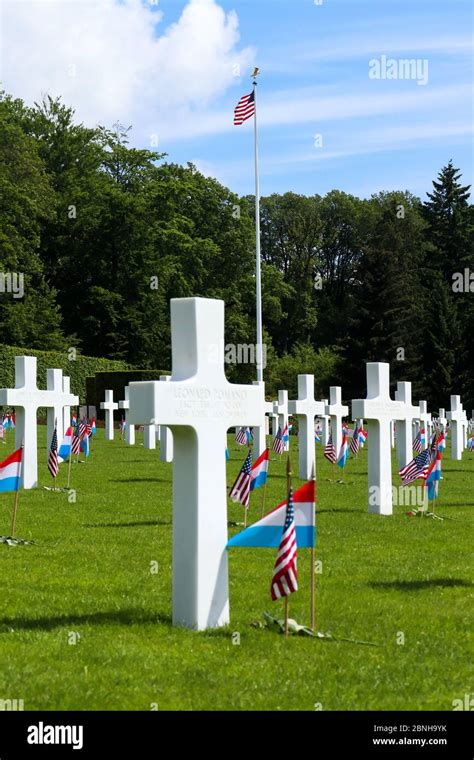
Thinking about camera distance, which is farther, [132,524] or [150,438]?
[150,438]

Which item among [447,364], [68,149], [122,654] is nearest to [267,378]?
[447,364]

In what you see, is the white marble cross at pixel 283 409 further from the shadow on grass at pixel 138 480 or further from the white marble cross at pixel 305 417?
the shadow on grass at pixel 138 480

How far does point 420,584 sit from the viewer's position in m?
11.8

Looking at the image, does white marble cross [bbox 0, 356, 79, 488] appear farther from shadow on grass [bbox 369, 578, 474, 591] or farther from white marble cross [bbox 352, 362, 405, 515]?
shadow on grass [bbox 369, 578, 474, 591]

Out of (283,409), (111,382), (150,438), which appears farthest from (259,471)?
(111,382)

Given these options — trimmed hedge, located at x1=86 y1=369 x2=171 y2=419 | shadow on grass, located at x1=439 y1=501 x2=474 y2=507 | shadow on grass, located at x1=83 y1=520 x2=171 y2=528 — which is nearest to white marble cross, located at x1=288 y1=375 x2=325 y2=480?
shadow on grass, located at x1=439 y1=501 x2=474 y2=507

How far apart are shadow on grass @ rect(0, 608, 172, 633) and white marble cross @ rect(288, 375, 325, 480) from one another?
1426 cm

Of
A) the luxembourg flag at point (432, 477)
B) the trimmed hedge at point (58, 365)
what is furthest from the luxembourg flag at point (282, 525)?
the trimmed hedge at point (58, 365)

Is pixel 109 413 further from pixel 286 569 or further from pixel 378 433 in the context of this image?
pixel 286 569

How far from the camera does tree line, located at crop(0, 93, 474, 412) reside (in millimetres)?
67938

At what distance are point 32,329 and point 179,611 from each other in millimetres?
57442

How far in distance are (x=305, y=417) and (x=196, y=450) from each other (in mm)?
15908

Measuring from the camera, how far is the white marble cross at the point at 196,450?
372 inches

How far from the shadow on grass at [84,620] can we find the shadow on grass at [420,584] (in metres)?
2.69
